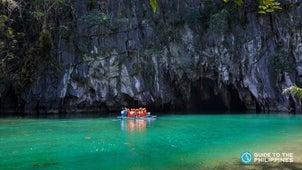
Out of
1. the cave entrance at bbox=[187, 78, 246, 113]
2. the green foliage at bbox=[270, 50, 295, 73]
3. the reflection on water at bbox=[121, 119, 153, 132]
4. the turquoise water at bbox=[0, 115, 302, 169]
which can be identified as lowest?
the turquoise water at bbox=[0, 115, 302, 169]

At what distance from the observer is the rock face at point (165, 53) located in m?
27.7

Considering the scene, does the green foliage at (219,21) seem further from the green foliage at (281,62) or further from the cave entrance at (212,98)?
the cave entrance at (212,98)

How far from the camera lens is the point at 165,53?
2934 centimetres

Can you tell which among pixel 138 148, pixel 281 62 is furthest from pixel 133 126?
pixel 281 62

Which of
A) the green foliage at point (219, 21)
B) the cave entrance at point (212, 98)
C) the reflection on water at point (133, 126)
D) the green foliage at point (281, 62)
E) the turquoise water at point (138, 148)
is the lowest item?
the turquoise water at point (138, 148)

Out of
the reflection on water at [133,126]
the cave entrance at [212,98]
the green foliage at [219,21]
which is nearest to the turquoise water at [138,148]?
the reflection on water at [133,126]

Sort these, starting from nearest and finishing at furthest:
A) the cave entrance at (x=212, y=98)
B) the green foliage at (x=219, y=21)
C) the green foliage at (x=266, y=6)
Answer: the green foliage at (x=266, y=6), the green foliage at (x=219, y=21), the cave entrance at (x=212, y=98)

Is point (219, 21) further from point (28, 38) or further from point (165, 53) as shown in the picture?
point (28, 38)

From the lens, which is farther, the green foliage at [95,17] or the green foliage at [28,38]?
the green foliage at [95,17]

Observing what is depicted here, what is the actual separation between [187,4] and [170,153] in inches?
860

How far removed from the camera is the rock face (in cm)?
2773

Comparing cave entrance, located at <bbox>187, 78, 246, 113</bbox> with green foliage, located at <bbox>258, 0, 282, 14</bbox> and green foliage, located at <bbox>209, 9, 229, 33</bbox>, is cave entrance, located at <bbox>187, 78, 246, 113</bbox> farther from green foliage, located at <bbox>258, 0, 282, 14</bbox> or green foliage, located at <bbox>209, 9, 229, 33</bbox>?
green foliage, located at <bbox>258, 0, 282, 14</bbox>

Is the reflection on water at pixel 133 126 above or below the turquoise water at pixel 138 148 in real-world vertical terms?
above

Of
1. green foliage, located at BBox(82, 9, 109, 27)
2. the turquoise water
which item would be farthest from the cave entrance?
the turquoise water
